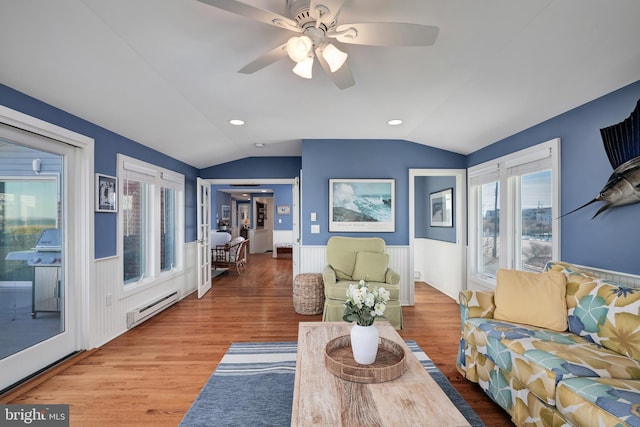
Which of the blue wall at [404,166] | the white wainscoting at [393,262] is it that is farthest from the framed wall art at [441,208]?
the white wainscoting at [393,262]

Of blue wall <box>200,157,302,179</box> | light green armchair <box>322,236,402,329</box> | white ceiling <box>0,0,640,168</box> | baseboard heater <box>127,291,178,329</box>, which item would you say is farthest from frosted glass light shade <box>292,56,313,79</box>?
blue wall <box>200,157,302,179</box>

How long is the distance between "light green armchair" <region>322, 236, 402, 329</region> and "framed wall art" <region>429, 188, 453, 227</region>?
1596 mm

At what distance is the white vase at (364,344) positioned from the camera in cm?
164

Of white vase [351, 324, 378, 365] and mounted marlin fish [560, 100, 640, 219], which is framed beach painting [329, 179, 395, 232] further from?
white vase [351, 324, 378, 365]

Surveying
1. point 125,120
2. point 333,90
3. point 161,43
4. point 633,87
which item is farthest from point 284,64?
point 633,87

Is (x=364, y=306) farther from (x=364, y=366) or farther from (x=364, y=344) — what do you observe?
(x=364, y=366)

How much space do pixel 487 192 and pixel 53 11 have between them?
14.9ft

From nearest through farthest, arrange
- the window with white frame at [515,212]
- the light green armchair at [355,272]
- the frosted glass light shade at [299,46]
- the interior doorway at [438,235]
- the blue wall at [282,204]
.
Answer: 1. the frosted glass light shade at [299,46]
2. the window with white frame at [515,212]
3. the light green armchair at [355,272]
4. the interior doorway at [438,235]
5. the blue wall at [282,204]

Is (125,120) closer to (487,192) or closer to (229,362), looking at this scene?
→ (229,362)

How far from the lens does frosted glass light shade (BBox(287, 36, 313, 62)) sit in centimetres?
151

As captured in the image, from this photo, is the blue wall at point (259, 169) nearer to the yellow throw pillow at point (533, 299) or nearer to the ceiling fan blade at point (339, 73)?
the ceiling fan blade at point (339, 73)

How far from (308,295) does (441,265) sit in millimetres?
2512

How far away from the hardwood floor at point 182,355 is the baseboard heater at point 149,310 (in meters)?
0.08

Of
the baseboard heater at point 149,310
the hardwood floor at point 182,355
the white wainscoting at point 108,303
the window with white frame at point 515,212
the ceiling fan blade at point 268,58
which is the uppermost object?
the ceiling fan blade at point 268,58
